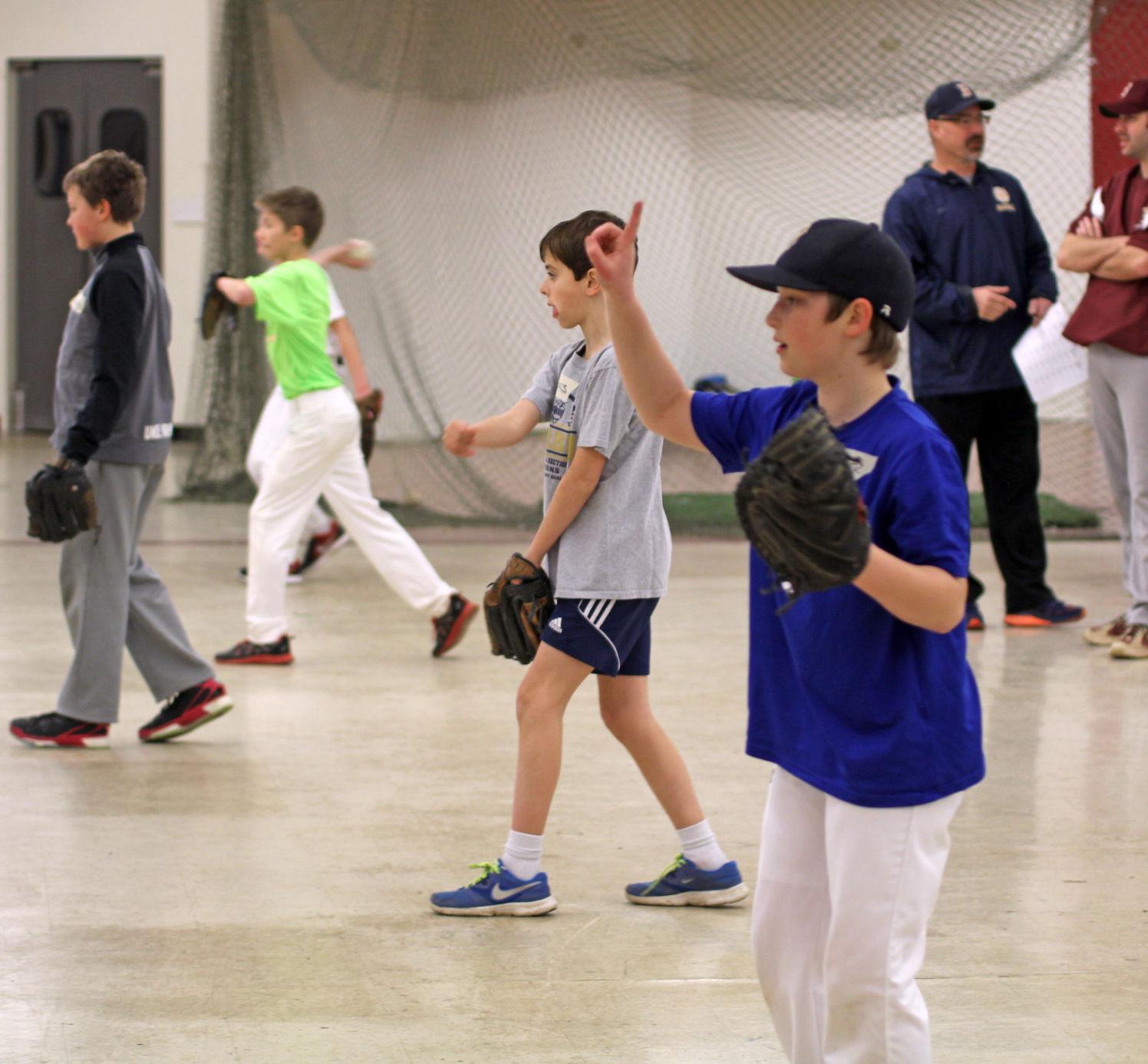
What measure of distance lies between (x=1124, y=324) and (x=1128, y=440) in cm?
45

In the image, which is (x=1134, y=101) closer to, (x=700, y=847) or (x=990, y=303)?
(x=990, y=303)

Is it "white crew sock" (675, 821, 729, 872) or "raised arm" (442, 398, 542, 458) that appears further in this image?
"white crew sock" (675, 821, 729, 872)

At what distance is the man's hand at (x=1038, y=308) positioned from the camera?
628 cm

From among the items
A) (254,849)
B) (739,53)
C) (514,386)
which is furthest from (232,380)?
(254,849)

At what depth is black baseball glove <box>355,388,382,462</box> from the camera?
268 inches

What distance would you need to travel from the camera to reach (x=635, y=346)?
2326mm

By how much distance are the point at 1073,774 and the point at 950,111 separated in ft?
9.58

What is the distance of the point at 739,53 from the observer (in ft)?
34.1

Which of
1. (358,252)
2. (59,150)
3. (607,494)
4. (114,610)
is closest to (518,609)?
(607,494)

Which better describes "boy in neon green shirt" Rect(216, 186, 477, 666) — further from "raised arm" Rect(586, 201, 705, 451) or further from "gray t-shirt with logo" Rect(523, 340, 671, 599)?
"raised arm" Rect(586, 201, 705, 451)

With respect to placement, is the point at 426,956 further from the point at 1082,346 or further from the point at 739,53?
the point at 739,53

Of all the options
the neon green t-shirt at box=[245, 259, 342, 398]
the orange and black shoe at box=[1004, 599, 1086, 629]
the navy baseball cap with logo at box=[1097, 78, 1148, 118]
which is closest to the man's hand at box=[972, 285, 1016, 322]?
the navy baseball cap with logo at box=[1097, 78, 1148, 118]

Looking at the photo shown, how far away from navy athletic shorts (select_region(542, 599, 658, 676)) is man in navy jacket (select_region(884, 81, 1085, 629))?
3210 millimetres

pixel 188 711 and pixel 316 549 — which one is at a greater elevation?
pixel 188 711
